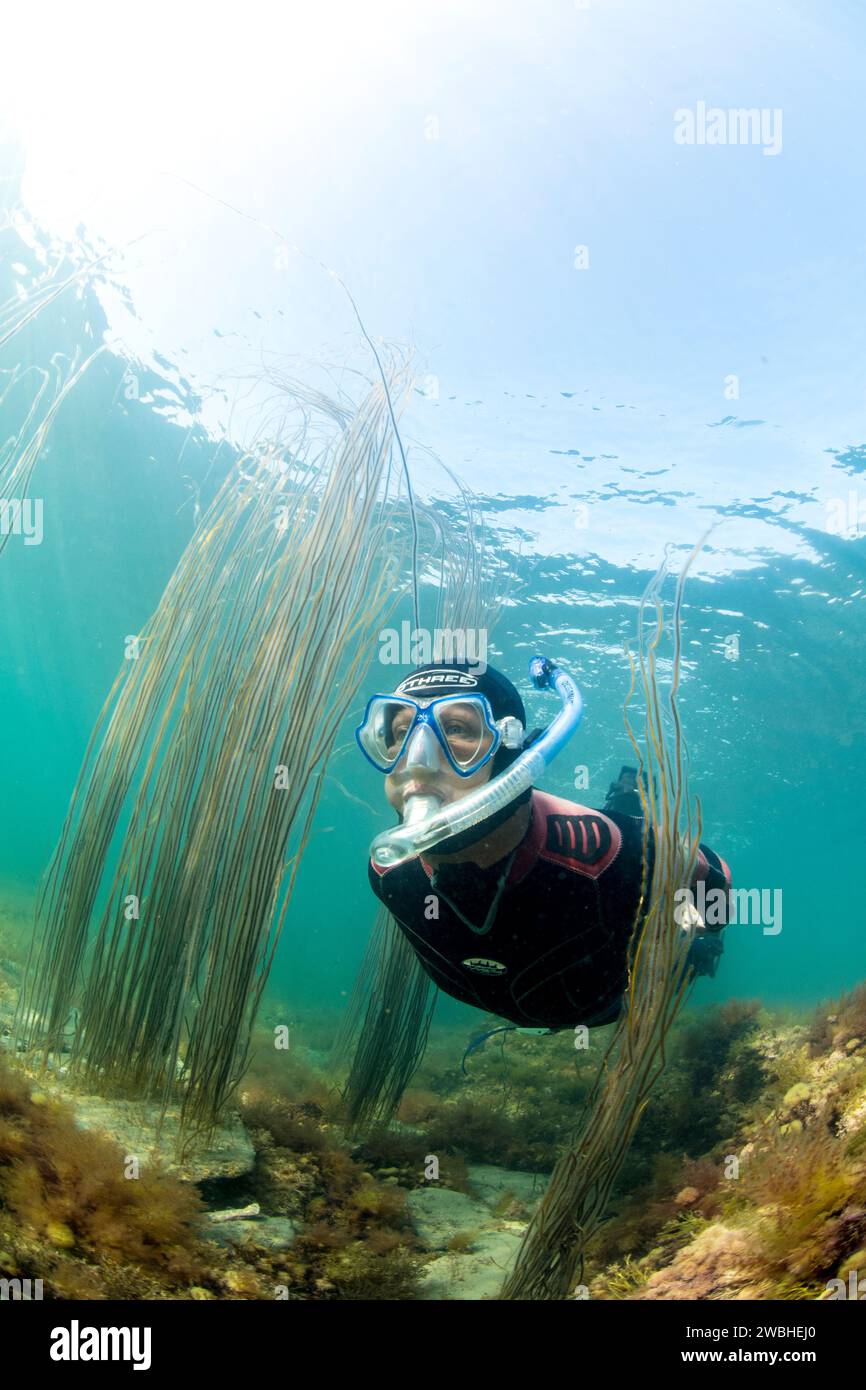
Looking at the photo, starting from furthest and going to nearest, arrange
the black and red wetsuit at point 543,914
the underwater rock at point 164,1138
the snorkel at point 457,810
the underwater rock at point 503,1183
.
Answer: the underwater rock at point 503,1183 < the black and red wetsuit at point 543,914 < the underwater rock at point 164,1138 < the snorkel at point 457,810

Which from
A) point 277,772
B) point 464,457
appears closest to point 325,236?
point 464,457

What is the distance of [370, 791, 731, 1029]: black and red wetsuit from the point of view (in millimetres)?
3168

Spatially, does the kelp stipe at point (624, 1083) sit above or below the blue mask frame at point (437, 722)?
below

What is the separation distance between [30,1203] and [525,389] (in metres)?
12.6

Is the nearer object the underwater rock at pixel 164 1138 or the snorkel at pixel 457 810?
the snorkel at pixel 457 810

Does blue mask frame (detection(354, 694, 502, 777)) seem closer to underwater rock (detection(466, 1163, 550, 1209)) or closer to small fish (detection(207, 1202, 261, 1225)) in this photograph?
small fish (detection(207, 1202, 261, 1225))

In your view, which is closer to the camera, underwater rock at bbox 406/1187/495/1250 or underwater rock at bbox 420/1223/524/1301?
underwater rock at bbox 420/1223/524/1301

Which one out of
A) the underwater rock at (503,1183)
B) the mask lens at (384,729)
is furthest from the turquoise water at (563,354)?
the underwater rock at (503,1183)

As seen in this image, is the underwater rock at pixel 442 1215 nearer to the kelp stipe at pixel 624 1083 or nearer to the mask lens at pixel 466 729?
the kelp stipe at pixel 624 1083

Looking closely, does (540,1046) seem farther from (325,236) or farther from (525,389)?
(325,236)

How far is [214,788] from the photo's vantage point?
135 inches

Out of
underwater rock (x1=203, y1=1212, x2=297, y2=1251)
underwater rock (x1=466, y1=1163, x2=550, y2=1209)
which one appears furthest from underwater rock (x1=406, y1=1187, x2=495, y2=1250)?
underwater rock (x1=203, y1=1212, x2=297, y2=1251)

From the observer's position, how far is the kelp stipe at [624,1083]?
2.39 metres

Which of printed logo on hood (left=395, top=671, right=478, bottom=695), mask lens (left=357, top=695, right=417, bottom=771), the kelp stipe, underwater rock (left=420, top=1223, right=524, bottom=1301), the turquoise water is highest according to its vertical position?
the turquoise water
